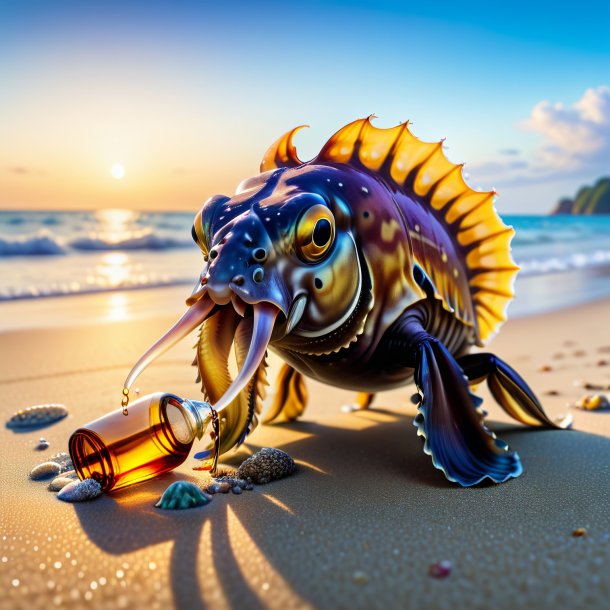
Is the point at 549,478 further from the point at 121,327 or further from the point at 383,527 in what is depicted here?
the point at 121,327

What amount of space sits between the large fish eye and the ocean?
5.97m

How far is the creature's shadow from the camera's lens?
181cm

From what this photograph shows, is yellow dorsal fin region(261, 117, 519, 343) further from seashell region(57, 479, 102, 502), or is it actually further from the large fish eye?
seashell region(57, 479, 102, 502)

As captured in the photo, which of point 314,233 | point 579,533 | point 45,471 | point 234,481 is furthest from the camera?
point 45,471

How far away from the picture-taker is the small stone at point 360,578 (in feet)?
5.65

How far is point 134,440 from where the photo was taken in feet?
7.58

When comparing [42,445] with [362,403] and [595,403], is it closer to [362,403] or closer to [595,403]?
[362,403]

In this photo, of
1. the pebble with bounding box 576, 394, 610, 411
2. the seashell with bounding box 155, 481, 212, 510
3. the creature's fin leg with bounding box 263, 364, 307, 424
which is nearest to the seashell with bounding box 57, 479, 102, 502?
the seashell with bounding box 155, 481, 212, 510

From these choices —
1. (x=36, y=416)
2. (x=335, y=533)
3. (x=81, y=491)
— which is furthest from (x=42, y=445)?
(x=335, y=533)

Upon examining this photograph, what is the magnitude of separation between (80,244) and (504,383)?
17.7m

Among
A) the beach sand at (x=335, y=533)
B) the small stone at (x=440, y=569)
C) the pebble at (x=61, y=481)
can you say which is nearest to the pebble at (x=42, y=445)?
the beach sand at (x=335, y=533)

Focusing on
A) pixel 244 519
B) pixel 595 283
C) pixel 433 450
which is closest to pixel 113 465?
pixel 244 519

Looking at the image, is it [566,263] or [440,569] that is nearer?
[440,569]

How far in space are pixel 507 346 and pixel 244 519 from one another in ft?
14.8
